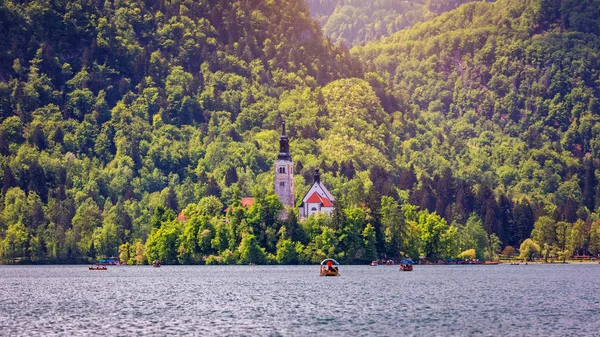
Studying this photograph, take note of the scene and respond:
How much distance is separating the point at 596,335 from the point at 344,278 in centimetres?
7666

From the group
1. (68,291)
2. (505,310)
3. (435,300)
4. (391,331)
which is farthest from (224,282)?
(391,331)

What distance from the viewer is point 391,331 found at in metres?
91.8

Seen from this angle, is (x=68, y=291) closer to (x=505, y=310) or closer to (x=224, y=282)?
(x=224, y=282)

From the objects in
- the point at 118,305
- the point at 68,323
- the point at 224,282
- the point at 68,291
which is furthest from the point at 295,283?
the point at 68,323

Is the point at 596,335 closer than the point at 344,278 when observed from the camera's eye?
Yes

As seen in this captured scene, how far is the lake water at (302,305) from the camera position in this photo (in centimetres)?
9275

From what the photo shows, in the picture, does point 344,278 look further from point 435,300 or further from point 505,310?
point 505,310

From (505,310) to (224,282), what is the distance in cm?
5354

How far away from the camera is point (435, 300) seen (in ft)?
393

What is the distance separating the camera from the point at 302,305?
114 metres

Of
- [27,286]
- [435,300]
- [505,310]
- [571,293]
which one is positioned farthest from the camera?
[27,286]

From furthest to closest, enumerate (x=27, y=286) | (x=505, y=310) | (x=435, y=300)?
(x=27, y=286)
(x=435, y=300)
(x=505, y=310)

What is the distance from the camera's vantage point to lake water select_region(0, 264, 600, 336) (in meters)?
92.8

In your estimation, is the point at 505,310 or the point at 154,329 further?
the point at 505,310
